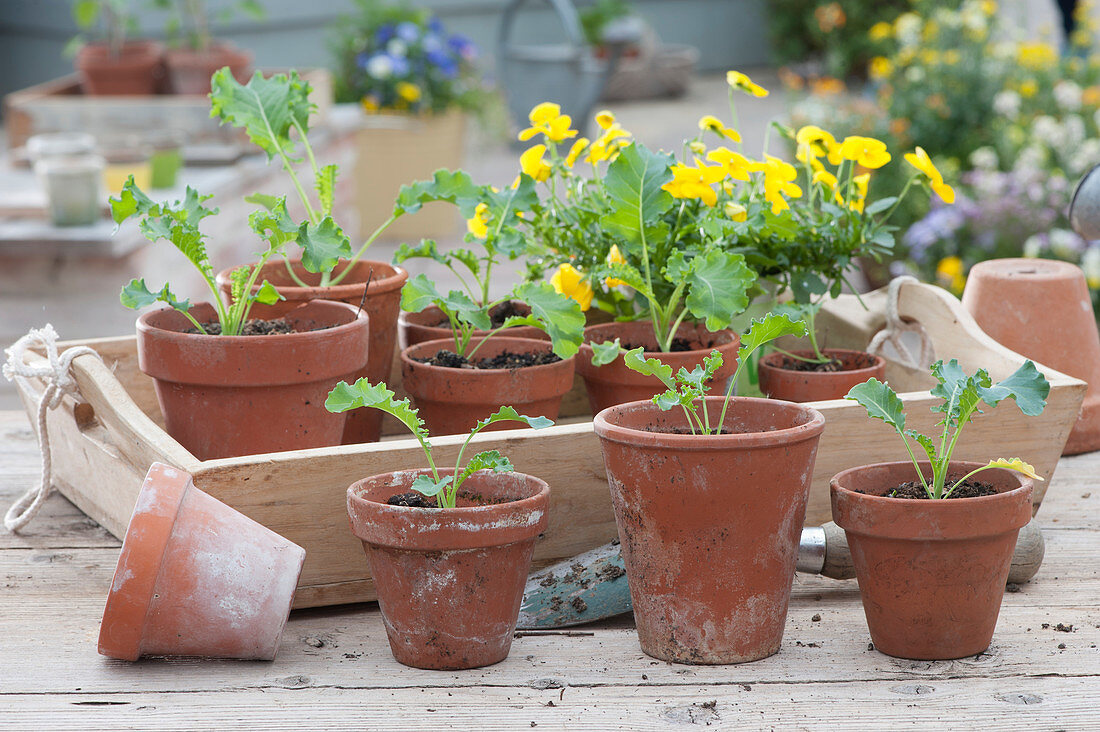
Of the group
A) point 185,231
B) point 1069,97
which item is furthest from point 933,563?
point 1069,97

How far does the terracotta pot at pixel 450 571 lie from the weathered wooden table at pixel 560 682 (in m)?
0.03

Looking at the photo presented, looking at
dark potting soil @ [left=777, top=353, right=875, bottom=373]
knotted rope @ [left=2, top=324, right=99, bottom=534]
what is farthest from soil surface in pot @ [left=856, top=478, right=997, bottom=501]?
knotted rope @ [left=2, top=324, right=99, bottom=534]

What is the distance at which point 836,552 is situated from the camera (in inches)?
49.3

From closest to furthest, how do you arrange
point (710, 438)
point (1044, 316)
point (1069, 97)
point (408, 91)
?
point (710, 438) → point (1044, 316) → point (1069, 97) → point (408, 91)

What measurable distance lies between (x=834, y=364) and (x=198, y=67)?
3185 mm

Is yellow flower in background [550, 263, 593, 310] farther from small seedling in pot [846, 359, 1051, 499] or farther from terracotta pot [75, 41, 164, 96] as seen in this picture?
terracotta pot [75, 41, 164, 96]

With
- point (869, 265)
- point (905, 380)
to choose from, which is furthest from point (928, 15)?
point (905, 380)

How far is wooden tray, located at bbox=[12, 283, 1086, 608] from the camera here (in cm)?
121

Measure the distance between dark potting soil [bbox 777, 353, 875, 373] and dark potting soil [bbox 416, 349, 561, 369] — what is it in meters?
0.33

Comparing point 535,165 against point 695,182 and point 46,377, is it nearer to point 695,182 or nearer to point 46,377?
point 695,182

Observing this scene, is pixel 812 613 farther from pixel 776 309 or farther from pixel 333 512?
pixel 333 512

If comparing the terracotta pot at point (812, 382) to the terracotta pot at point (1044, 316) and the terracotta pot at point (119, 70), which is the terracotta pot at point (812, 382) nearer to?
the terracotta pot at point (1044, 316)

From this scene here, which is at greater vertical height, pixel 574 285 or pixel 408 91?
pixel 574 285

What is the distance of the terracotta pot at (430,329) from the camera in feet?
5.25
